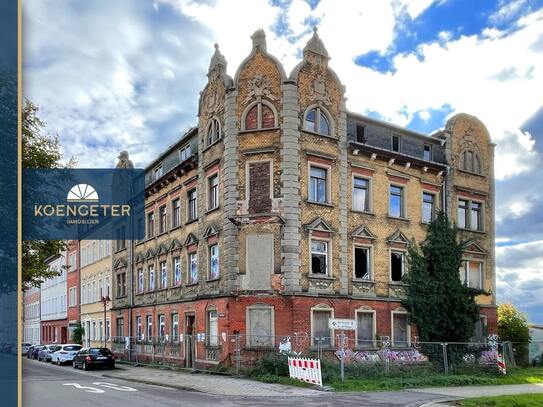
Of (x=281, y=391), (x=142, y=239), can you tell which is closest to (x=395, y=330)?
(x=281, y=391)

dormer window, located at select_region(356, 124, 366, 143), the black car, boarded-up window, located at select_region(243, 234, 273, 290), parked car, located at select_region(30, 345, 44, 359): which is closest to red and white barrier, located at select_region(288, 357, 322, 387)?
boarded-up window, located at select_region(243, 234, 273, 290)

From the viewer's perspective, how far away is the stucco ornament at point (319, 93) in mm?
28422

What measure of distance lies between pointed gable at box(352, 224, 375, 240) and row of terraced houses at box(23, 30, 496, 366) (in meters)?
0.06

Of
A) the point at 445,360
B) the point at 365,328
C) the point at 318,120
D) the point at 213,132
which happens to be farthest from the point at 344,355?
the point at 213,132

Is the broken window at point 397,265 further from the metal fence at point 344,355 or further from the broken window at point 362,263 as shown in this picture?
the metal fence at point 344,355

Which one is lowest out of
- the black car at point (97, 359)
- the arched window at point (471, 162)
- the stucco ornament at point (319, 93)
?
the black car at point (97, 359)

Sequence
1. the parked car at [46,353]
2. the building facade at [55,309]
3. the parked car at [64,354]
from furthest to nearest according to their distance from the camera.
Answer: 1. the building facade at [55,309]
2. the parked car at [46,353]
3. the parked car at [64,354]

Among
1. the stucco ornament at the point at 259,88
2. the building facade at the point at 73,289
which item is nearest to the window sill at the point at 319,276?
the stucco ornament at the point at 259,88

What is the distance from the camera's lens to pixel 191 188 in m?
33.0

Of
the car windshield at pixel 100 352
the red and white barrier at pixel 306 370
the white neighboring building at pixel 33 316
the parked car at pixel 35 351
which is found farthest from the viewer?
the white neighboring building at pixel 33 316

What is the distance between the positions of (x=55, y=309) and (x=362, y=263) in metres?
48.7

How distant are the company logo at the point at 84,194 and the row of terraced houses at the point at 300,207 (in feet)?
38.7

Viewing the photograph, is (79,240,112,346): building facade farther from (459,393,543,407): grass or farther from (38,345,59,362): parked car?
(459,393,543,407): grass

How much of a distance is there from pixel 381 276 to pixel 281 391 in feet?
38.6
